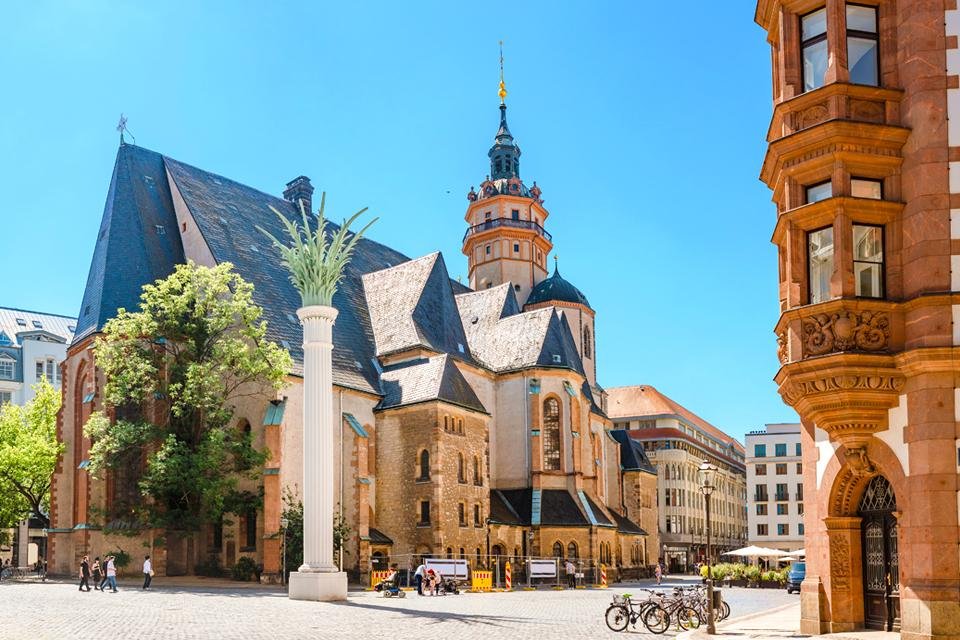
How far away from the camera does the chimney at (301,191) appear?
66500 mm

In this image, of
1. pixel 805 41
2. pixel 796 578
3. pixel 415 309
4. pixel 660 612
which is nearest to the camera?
pixel 805 41

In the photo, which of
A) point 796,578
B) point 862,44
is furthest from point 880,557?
point 796,578

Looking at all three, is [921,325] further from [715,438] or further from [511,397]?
[715,438]

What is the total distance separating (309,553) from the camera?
112ft

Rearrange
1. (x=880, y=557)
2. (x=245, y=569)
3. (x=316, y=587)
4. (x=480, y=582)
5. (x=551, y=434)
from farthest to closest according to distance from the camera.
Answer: (x=551, y=434) → (x=480, y=582) → (x=245, y=569) → (x=316, y=587) → (x=880, y=557)

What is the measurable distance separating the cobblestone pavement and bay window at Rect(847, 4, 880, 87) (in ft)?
42.9

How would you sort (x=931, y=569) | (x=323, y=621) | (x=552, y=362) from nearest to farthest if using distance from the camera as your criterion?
1. (x=931, y=569)
2. (x=323, y=621)
3. (x=552, y=362)

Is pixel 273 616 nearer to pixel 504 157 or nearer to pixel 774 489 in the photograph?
pixel 504 157

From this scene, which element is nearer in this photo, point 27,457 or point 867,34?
point 867,34

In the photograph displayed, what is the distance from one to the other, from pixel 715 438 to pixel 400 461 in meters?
90.7

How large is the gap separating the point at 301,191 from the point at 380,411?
64.9 feet

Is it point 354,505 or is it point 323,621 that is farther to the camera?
point 354,505

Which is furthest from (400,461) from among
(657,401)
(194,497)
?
(657,401)

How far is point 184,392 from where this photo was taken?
43781 millimetres
